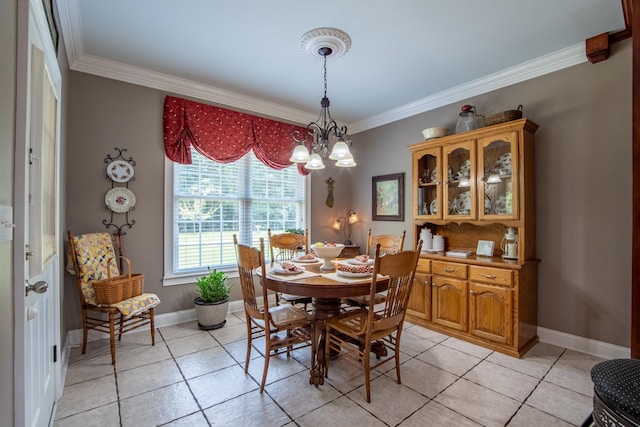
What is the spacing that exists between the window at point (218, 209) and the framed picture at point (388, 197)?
1.26 meters

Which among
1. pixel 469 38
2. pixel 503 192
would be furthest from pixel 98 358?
pixel 469 38

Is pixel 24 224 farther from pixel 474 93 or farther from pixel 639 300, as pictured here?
pixel 474 93

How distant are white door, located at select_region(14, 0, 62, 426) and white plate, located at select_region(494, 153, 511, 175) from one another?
3.44 m

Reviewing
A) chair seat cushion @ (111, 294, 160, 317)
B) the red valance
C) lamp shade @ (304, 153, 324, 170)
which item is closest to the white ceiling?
the red valance

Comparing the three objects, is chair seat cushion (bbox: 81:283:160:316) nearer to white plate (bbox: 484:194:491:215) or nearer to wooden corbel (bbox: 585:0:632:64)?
white plate (bbox: 484:194:491:215)

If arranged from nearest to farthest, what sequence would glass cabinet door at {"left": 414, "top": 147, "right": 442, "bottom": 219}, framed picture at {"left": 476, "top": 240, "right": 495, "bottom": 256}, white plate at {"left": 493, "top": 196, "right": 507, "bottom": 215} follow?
white plate at {"left": 493, "top": 196, "right": 507, "bottom": 215} → framed picture at {"left": 476, "top": 240, "right": 495, "bottom": 256} → glass cabinet door at {"left": 414, "top": 147, "right": 442, "bottom": 219}

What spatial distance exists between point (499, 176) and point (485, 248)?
0.77 meters

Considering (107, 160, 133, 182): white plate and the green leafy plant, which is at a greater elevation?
(107, 160, 133, 182): white plate

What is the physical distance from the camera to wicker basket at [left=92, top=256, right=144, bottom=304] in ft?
7.92

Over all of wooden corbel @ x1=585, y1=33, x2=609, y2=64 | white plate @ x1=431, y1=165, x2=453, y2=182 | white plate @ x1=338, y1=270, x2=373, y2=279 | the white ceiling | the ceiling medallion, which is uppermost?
the white ceiling

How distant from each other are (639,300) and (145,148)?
13.2ft

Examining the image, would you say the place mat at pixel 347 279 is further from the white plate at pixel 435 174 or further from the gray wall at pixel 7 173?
A: the white plate at pixel 435 174

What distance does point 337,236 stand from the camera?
4.79 m

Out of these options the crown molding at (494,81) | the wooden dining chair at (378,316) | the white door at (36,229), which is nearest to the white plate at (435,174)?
the crown molding at (494,81)
